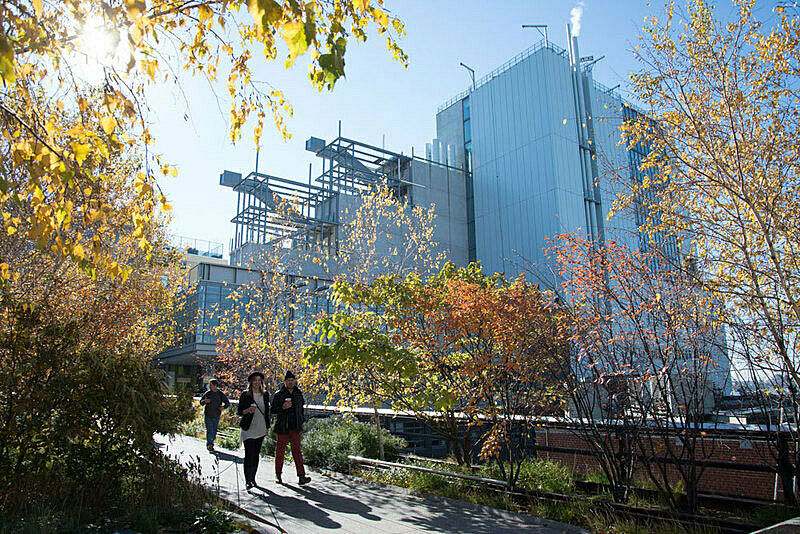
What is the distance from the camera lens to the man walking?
1311 centimetres

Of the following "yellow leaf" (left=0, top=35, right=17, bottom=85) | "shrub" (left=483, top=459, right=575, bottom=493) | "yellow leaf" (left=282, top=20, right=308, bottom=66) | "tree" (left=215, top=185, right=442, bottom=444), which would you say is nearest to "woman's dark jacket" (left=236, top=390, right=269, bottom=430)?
"shrub" (left=483, top=459, right=575, bottom=493)

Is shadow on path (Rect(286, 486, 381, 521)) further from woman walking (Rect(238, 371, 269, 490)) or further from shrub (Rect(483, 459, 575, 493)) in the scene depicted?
shrub (Rect(483, 459, 575, 493))

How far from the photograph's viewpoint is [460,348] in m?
9.27

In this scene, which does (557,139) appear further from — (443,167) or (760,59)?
(760,59)

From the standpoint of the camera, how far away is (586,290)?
24.6 feet

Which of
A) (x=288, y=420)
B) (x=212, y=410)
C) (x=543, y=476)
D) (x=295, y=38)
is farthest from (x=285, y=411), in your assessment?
(x=295, y=38)

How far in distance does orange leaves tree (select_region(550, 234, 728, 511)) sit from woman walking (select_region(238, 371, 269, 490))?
475 cm

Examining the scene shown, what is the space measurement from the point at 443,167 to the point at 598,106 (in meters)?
11.1

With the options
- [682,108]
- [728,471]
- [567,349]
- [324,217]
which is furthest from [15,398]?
[324,217]

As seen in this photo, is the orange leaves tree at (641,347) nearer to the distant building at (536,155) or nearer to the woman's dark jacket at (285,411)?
the woman's dark jacket at (285,411)

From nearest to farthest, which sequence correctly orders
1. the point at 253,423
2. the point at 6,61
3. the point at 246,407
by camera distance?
the point at 6,61
the point at 253,423
the point at 246,407

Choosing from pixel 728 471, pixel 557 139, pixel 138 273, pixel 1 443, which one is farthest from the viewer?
pixel 557 139

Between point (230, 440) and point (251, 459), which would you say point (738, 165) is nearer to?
point (251, 459)

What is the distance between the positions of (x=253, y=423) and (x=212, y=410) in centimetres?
501
